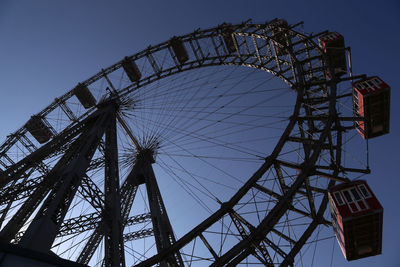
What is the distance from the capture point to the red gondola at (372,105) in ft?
42.8

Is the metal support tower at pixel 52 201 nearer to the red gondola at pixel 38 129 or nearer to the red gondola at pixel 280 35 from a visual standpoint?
the red gondola at pixel 38 129

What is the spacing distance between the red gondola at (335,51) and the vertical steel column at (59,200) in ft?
47.9

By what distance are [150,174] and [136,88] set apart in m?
8.44

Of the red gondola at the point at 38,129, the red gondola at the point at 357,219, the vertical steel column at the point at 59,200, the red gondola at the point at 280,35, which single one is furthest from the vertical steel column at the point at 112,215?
the red gondola at the point at 280,35

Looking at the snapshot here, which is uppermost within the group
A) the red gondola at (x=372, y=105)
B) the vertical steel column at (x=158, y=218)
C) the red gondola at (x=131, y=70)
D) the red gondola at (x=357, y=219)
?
the red gondola at (x=131, y=70)

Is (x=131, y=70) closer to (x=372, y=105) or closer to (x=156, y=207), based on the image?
(x=156, y=207)

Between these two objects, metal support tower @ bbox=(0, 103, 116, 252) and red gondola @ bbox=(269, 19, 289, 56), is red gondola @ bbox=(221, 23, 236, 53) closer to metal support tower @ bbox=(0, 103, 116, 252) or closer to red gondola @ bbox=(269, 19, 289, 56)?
red gondola @ bbox=(269, 19, 289, 56)

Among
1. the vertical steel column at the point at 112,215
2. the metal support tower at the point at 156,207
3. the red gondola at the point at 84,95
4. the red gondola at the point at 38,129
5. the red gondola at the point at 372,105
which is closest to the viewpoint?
the vertical steel column at the point at 112,215

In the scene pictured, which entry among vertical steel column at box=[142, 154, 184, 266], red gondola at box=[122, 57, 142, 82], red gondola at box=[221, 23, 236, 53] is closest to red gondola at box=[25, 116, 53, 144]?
red gondola at box=[122, 57, 142, 82]

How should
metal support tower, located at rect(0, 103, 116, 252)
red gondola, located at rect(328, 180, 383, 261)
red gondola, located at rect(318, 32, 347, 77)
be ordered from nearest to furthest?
metal support tower, located at rect(0, 103, 116, 252) → red gondola, located at rect(328, 180, 383, 261) → red gondola, located at rect(318, 32, 347, 77)

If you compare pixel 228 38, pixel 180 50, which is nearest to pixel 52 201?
pixel 180 50

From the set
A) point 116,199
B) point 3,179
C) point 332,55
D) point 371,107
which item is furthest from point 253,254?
point 332,55

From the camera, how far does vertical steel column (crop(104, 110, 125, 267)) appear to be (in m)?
10.3

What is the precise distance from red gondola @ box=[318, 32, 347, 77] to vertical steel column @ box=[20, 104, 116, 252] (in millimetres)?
14600
